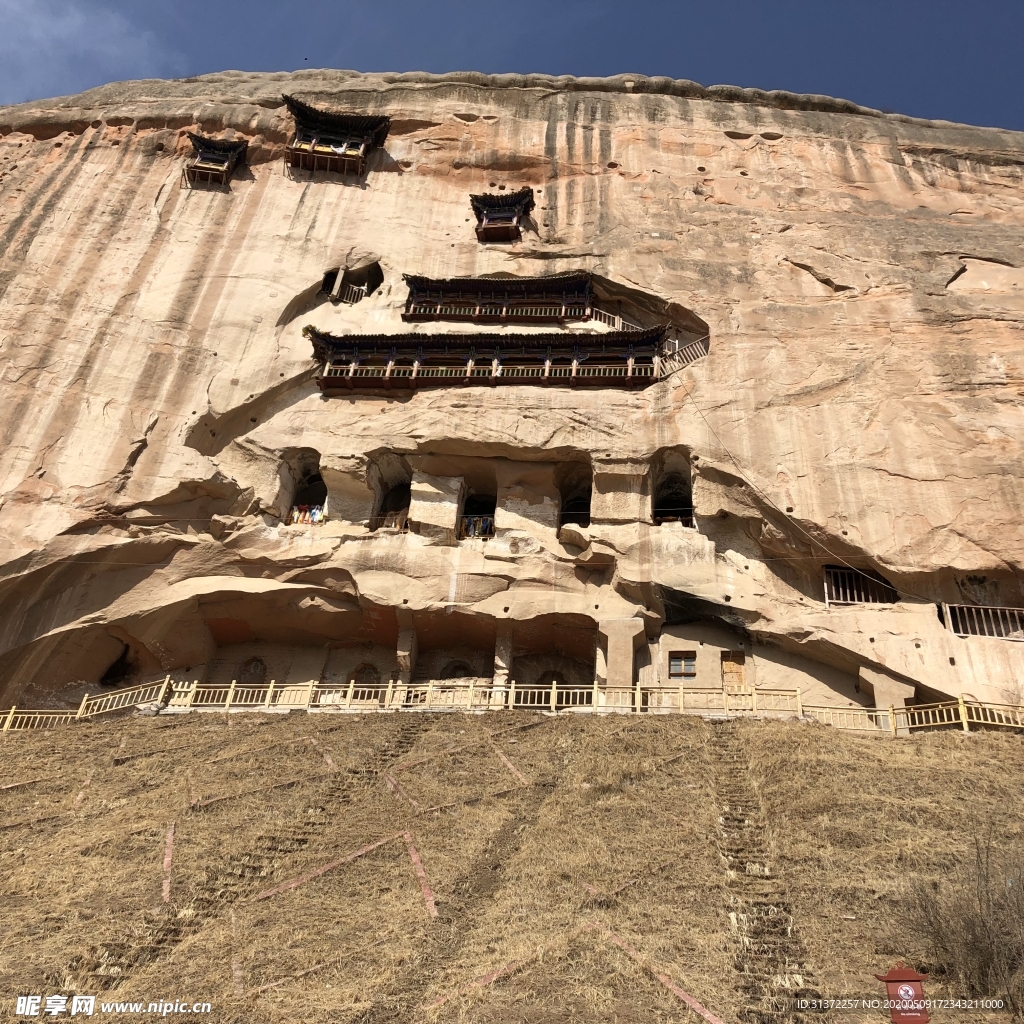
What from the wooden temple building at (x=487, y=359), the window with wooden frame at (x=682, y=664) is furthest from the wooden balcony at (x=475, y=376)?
the window with wooden frame at (x=682, y=664)

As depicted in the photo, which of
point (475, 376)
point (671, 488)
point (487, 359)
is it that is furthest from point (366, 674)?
point (671, 488)

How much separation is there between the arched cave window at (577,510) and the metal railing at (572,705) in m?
6.51

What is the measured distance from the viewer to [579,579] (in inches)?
952

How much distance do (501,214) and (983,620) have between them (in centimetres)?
2266

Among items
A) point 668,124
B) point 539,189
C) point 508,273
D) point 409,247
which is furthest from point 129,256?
point 668,124

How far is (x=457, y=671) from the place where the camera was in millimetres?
25125

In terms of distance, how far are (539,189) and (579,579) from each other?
61.7 feet

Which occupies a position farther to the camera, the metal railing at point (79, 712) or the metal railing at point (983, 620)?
the metal railing at point (983, 620)

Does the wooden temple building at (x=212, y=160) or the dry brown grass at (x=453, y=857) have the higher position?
the wooden temple building at (x=212, y=160)

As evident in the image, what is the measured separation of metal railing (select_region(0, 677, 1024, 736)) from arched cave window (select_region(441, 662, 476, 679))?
1.13 m

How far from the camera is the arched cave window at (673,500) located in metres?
26.8

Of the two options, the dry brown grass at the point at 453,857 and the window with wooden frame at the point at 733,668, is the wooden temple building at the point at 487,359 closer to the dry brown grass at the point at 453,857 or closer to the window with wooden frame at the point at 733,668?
the window with wooden frame at the point at 733,668

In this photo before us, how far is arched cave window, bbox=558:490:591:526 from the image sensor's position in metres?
28.4

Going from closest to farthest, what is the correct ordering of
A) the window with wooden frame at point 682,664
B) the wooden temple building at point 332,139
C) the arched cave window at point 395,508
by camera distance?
1. the window with wooden frame at point 682,664
2. the arched cave window at point 395,508
3. the wooden temple building at point 332,139
